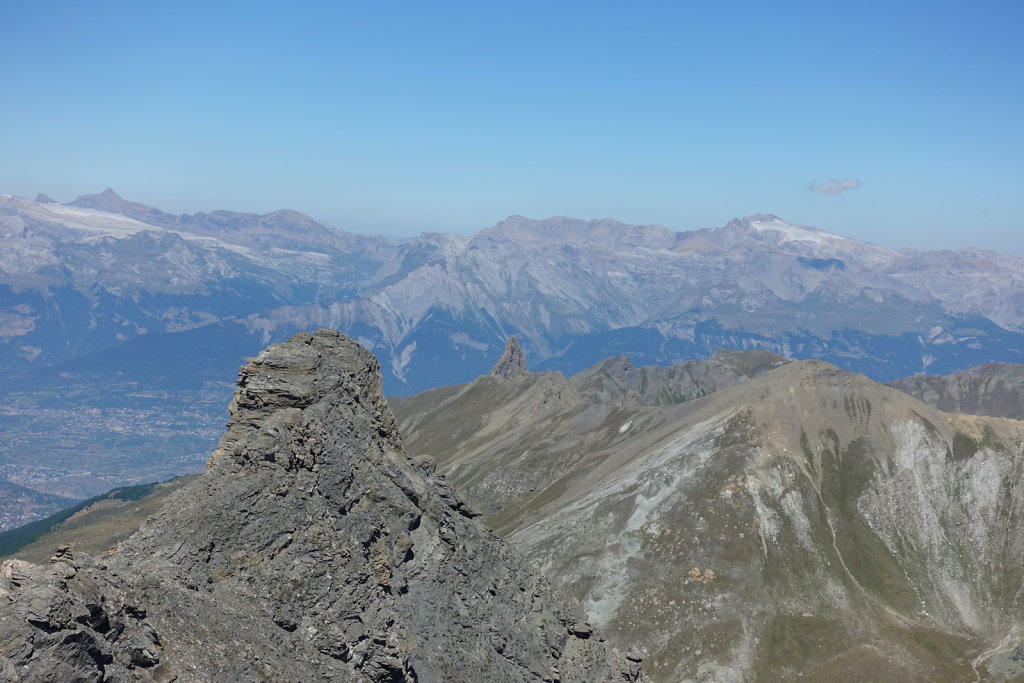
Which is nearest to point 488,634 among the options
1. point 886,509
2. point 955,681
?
point 955,681

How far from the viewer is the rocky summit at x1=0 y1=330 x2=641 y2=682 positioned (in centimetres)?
3278

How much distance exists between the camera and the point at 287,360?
55531 mm

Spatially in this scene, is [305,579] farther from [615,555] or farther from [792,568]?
[792,568]

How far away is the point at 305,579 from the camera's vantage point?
44.5m

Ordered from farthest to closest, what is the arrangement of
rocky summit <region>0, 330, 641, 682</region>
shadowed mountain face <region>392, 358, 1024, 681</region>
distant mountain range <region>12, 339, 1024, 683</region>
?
shadowed mountain face <region>392, 358, 1024, 681</region> → distant mountain range <region>12, 339, 1024, 683</region> → rocky summit <region>0, 330, 641, 682</region>

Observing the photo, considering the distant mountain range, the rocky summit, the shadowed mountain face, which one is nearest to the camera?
the rocky summit

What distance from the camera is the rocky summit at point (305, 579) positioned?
3278 cm

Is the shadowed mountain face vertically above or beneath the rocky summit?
beneath

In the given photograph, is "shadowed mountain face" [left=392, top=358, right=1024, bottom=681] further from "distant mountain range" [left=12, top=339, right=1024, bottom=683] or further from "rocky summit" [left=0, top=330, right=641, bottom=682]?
"rocky summit" [left=0, top=330, right=641, bottom=682]

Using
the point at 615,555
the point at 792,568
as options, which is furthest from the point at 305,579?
the point at 792,568

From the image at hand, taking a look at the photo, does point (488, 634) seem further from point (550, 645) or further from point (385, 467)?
point (385, 467)

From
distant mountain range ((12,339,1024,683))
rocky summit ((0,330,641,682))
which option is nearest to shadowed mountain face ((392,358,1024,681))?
distant mountain range ((12,339,1024,683))

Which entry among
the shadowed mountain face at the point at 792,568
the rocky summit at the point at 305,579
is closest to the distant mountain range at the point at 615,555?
the rocky summit at the point at 305,579

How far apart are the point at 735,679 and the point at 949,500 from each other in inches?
3151
